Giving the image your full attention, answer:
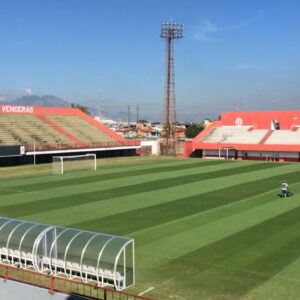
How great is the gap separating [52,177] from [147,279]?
32.6 metres

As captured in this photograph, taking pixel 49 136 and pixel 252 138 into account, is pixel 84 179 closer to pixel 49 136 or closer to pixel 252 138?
pixel 49 136

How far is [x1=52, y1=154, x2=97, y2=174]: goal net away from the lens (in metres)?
52.6

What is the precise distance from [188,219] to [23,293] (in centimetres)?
1428

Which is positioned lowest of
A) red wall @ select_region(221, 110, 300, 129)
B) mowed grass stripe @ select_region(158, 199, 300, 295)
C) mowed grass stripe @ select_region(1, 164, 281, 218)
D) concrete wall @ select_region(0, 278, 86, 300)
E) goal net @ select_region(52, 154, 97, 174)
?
mowed grass stripe @ select_region(158, 199, 300, 295)

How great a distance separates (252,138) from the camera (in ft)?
255

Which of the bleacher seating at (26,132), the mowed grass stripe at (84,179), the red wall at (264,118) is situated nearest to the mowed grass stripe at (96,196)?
the mowed grass stripe at (84,179)

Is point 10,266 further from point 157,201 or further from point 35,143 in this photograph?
point 35,143

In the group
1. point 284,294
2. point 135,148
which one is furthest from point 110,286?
point 135,148

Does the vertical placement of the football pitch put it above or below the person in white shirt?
below

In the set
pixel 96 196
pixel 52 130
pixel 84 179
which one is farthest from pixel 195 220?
pixel 52 130

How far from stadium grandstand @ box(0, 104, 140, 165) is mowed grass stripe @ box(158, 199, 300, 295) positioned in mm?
43009

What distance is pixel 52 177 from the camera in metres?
47.4

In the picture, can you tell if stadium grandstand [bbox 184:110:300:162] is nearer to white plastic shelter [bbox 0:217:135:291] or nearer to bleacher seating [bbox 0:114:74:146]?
bleacher seating [bbox 0:114:74:146]

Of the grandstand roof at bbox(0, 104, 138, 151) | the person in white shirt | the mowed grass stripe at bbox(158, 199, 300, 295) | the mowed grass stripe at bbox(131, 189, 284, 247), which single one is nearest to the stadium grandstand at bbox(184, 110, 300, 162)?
the grandstand roof at bbox(0, 104, 138, 151)
